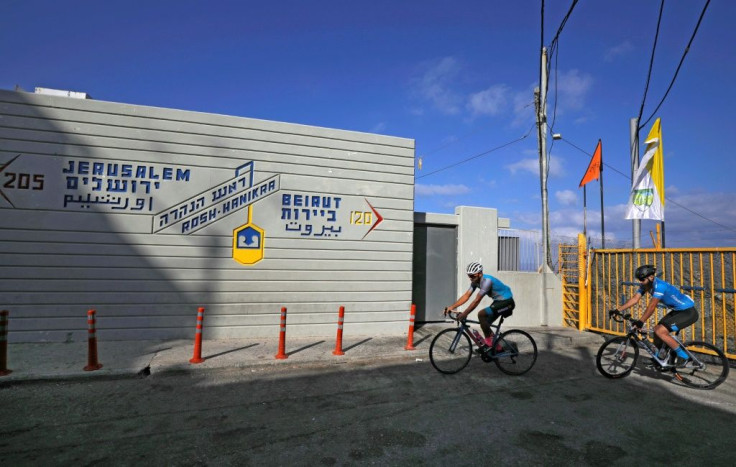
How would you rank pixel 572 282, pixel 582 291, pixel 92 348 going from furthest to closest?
pixel 572 282 → pixel 582 291 → pixel 92 348

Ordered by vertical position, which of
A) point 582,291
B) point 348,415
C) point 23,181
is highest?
point 23,181

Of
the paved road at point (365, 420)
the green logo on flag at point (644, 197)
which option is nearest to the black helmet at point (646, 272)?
the paved road at point (365, 420)

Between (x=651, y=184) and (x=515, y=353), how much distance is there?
639cm

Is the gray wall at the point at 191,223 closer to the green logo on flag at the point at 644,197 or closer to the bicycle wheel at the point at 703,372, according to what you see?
the bicycle wheel at the point at 703,372

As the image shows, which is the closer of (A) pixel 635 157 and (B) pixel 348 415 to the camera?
(B) pixel 348 415

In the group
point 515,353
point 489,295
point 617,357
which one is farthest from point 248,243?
point 617,357

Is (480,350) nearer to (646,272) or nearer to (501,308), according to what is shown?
(501,308)

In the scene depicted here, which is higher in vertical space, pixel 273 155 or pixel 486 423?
pixel 273 155

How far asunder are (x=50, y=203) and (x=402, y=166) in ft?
25.1

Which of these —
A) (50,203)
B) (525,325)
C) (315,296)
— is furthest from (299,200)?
(525,325)

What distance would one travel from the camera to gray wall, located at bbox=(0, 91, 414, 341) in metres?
7.61

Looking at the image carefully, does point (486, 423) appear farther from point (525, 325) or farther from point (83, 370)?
point (525, 325)

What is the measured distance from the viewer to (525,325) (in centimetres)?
1124

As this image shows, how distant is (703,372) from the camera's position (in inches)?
251
